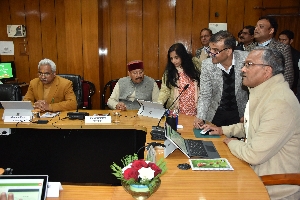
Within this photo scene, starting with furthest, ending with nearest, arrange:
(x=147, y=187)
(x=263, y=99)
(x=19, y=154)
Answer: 1. (x=19, y=154)
2. (x=263, y=99)
3. (x=147, y=187)

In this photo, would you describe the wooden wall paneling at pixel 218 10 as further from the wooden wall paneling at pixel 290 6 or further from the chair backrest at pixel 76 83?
the chair backrest at pixel 76 83

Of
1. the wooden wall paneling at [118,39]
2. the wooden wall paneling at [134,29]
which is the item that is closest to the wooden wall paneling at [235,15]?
the wooden wall paneling at [134,29]

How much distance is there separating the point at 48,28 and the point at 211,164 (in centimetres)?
468

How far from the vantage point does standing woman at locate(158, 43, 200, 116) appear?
3.27 metres

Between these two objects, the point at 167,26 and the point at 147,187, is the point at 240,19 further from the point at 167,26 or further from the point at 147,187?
the point at 147,187

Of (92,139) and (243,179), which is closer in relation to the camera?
(243,179)

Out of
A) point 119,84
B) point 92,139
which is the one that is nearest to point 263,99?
point 92,139

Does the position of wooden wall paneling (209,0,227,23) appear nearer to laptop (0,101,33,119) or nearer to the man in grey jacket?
the man in grey jacket

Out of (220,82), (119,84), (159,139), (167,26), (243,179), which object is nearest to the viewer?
(243,179)

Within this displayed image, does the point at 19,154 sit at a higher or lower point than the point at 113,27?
lower

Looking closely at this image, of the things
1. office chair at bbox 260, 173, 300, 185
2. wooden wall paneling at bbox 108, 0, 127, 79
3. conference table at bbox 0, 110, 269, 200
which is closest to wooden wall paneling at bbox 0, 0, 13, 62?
wooden wall paneling at bbox 108, 0, 127, 79

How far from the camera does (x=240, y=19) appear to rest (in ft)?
17.1

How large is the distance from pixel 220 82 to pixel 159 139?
3.01 ft

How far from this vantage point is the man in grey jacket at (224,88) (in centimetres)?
281
